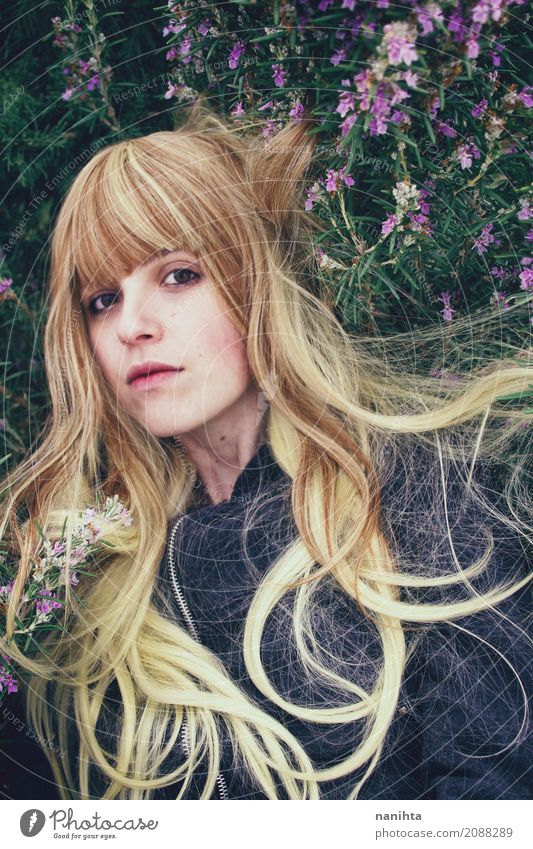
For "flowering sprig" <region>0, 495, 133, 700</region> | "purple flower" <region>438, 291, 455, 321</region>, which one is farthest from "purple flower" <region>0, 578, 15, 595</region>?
"purple flower" <region>438, 291, 455, 321</region>

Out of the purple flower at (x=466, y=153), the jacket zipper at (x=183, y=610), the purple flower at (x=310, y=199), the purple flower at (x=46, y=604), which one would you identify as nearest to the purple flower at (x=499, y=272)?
the purple flower at (x=466, y=153)

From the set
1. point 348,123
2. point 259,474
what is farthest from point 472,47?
point 259,474

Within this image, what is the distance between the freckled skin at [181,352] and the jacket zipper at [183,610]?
0.53 ft

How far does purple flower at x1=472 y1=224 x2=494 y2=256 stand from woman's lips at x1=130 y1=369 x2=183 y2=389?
1.62 ft

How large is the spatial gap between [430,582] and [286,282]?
0.51 metres

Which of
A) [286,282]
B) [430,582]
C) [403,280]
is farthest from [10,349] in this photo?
[430,582]

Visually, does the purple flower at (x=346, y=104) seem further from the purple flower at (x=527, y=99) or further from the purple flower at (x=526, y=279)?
the purple flower at (x=526, y=279)

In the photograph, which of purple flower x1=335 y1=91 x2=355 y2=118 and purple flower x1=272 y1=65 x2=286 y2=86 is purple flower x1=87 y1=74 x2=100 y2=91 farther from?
purple flower x1=335 y1=91 x2=355 y2=118

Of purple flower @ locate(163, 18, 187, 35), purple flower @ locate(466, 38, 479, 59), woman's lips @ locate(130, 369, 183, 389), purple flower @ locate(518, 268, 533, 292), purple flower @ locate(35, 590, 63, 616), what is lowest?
purple flower @ locate(35, 590, 63, 616)

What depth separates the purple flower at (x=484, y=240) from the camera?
107 cm

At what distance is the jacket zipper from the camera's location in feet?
3.61

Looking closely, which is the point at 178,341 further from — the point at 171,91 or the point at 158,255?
the point at 171,91

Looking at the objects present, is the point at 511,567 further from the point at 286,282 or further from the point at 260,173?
the point at 260,173

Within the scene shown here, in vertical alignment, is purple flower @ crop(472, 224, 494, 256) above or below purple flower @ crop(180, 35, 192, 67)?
below
